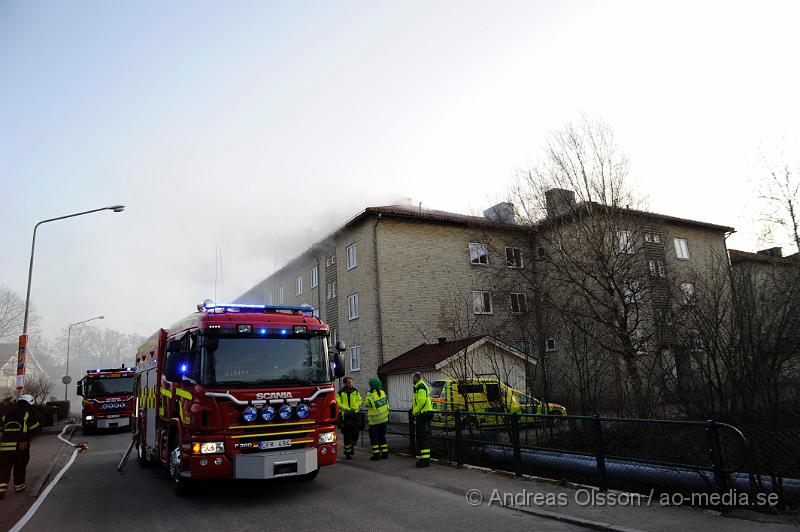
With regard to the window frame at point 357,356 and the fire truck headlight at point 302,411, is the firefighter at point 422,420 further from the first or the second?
the window frame at point 357,356

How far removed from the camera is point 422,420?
35.6ft

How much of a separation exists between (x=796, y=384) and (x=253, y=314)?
8.43 metres

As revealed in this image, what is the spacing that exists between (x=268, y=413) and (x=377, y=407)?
4320mm

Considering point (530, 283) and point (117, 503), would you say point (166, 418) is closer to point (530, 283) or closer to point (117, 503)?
point (117, 503)

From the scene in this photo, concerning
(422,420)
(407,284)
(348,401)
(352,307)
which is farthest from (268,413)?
(352,307)

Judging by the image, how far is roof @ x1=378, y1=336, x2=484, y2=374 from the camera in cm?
2073

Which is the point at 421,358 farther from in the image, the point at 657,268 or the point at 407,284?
the point at 657,268

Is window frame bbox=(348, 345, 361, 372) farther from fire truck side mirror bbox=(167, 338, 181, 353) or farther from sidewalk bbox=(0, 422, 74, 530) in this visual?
fire truck side mirror bbox=(167, 338, 181, 353)

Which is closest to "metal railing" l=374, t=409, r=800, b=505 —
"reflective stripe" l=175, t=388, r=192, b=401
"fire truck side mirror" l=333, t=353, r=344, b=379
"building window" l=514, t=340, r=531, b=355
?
"fire truck side mirror" l=333, t=353, r=344, b=379

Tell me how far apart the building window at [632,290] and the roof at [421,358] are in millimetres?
5486

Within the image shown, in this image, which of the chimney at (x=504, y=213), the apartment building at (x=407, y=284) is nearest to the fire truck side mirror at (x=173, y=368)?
the chimney at (x=504, y=213)

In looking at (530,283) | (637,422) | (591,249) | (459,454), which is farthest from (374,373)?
(637,422)

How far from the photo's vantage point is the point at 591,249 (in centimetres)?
1805

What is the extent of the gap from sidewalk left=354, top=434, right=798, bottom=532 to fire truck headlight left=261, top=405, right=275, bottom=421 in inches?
122
